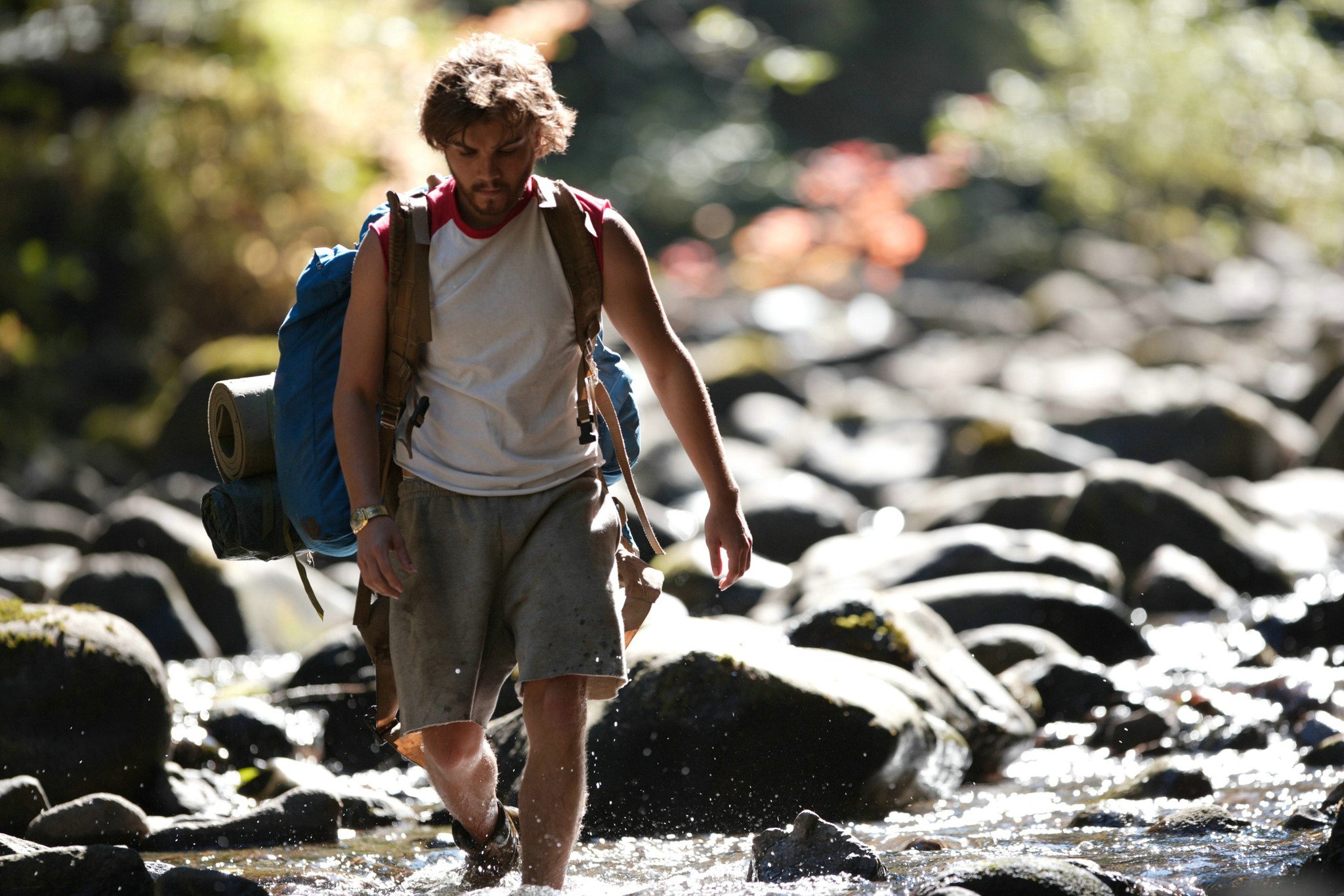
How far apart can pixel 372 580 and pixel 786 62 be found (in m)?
13.9

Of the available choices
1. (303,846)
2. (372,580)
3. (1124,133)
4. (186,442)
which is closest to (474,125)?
(372,580)

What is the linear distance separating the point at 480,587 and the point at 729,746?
5.04 ft

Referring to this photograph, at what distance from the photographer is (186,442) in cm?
1159

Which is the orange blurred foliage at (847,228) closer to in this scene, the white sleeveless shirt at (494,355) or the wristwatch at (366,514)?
the white sleeveless shirt at (494,355)

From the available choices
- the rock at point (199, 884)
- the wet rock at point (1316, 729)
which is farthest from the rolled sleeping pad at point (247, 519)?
the wet rock at point (1316, 729)

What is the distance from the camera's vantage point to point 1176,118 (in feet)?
72.0

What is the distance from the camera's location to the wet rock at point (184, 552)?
24.7ft

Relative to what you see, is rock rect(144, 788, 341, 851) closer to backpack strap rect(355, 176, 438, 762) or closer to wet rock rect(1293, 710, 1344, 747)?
backpack strap rect(355, 176, 438, 762)

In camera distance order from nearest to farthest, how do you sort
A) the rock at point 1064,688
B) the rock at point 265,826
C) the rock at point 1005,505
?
1. the rock at point 265,826
2. the rock at point 1064,688
3. the rock at point 1005,505

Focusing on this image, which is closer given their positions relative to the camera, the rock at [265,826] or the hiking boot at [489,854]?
the hiking boot at [489,854]

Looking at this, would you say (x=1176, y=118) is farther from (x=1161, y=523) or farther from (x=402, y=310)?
(x=402, y=310)

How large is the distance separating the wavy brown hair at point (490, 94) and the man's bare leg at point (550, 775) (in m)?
1.13

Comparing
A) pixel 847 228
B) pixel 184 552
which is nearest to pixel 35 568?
pixel 184 552

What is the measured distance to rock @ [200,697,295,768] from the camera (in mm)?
5324
